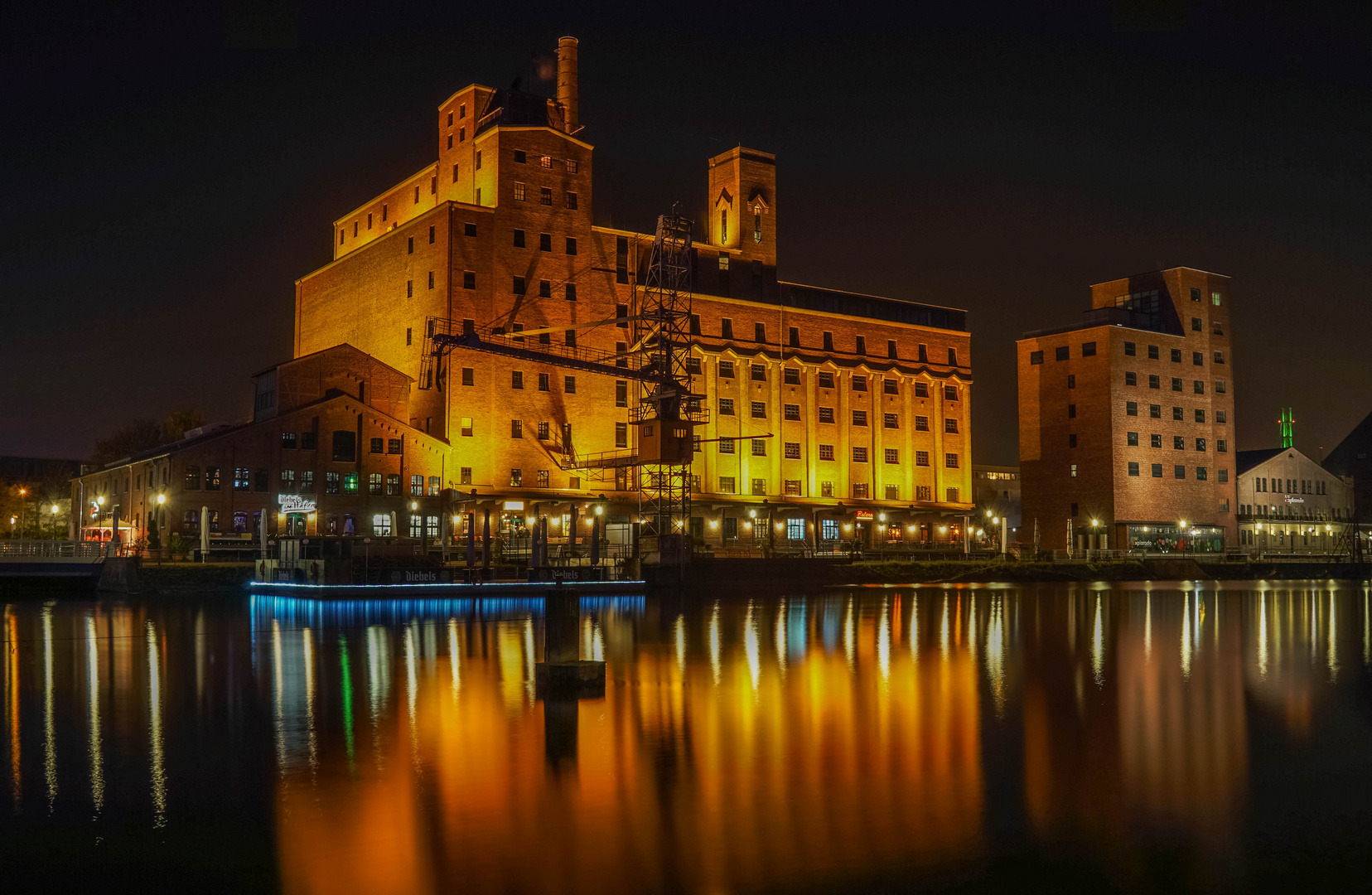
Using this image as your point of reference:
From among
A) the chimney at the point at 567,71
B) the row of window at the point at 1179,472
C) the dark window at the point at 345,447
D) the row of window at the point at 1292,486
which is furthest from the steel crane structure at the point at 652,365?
the row of window at the point at 1292,486

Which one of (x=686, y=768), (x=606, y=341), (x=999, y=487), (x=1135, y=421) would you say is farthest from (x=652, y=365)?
(x=999, y=487)

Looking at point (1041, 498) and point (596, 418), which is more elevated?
point (596, 418)

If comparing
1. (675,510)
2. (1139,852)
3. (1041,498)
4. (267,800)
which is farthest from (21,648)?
(1041,498)

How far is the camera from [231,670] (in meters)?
20.2

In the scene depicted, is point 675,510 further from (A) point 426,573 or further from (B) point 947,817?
(B) point 947,817

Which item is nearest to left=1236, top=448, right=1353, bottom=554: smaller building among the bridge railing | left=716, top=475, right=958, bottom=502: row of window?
left=716, top=475, right=958, bottom=502: row of window

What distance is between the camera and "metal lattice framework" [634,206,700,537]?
6006 centimetres

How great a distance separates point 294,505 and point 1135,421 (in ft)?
178

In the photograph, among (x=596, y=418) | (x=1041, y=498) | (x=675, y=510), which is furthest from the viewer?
(x=1041, y=498)

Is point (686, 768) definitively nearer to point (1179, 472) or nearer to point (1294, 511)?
point (1179, 472)

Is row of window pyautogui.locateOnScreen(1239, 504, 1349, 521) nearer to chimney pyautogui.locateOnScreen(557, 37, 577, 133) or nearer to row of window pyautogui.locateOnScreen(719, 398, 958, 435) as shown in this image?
row of window pyautogui.locateOnScreen(719, 398, 958, 435)

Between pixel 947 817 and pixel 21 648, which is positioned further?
pixel 21 648

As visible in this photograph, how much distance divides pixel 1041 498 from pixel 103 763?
257ft

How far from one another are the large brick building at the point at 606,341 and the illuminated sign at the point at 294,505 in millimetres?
7253
